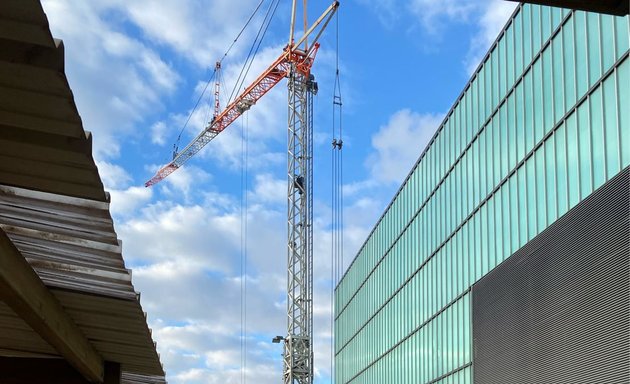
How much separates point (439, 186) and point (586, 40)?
582 inches

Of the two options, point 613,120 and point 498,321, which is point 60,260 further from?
point 498,321

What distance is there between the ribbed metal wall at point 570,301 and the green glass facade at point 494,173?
82 centimetres

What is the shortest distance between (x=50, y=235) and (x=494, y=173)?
2424cm

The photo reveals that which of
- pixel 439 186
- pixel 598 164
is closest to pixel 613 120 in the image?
pixel 598 164

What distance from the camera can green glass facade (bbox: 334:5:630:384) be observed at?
68.3 feet

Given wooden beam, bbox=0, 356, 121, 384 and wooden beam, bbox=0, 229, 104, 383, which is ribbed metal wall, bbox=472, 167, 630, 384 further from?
wooden beam, bbox=0, 229, 104, 383

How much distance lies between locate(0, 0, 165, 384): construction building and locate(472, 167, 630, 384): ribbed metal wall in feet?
43.5

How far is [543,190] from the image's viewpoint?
2391 centimetres

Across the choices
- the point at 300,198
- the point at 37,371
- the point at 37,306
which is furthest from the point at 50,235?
the point at 300,198

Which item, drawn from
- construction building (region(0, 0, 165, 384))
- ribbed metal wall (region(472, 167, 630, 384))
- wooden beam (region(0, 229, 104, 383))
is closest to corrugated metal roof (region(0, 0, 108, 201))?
construction building (region(0, 0, 165, 384))

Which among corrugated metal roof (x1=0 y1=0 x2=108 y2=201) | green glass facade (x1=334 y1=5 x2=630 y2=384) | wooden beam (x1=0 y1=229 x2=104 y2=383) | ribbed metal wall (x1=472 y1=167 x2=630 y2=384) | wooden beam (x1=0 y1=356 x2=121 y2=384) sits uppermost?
green glass facade (x1=334 y1=5 x2=630 y2=384)

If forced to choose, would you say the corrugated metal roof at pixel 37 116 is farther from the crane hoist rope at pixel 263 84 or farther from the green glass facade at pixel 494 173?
the crane hoist rope at pixel 263 84

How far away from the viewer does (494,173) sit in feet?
92.5

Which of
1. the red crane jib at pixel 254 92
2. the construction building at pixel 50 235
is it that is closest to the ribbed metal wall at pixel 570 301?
the construction building at pixel 50 235
